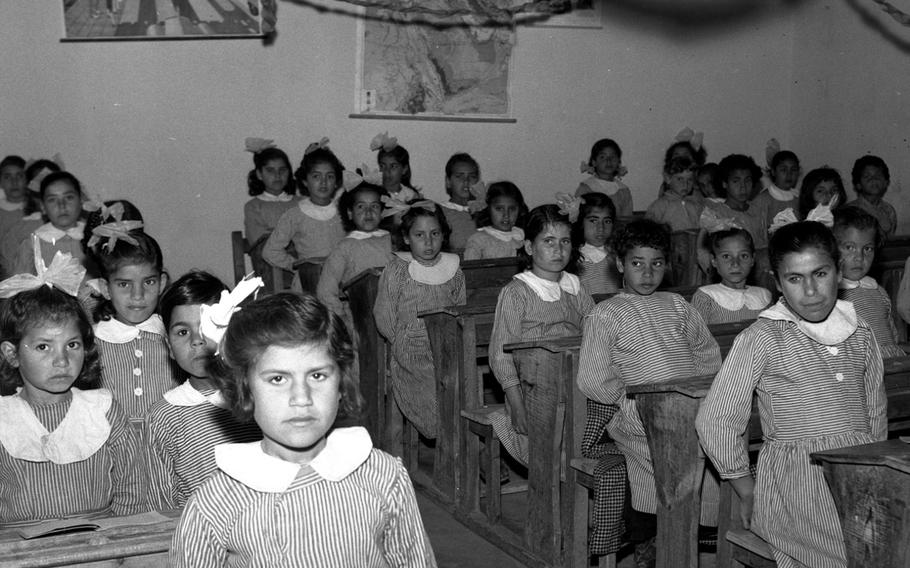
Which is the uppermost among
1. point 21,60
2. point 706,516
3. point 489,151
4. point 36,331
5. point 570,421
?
point 21,60

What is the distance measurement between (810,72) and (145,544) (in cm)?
851

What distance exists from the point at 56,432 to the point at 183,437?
34cm

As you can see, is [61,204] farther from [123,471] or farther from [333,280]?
[123,471]

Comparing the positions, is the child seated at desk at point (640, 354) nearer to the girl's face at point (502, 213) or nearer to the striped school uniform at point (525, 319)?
the striped school uniform at point (525, 319)

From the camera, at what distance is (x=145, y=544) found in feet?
6.53

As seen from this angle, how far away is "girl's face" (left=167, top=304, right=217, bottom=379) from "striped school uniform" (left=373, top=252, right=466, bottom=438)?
1906 mm

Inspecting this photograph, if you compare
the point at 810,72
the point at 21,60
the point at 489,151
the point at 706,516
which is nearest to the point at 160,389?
the point at 706,516

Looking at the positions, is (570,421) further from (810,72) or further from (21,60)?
(810,72)

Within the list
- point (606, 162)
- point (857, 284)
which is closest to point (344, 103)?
point (606, 162)

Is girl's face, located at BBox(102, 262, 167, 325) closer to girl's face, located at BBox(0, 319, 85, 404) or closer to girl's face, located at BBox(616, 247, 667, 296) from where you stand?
girl's face, located at BBox(0, 319, 85, 404)

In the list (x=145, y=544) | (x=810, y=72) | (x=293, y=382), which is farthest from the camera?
(x=810, y=72)

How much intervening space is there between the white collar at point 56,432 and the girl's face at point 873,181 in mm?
6157

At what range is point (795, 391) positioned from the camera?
271 cm

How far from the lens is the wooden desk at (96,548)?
1916mm
